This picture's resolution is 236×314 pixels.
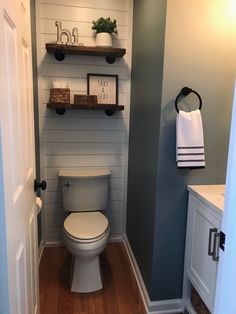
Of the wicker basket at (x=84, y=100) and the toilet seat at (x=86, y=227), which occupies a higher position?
the wicker basket at (x=84, y=100)

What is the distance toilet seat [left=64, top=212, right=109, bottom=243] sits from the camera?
192cm

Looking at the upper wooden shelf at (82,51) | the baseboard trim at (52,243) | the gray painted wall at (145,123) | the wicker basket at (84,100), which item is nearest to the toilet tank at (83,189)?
the gray painted wall at (145,123)

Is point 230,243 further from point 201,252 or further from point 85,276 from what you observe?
point 85,276

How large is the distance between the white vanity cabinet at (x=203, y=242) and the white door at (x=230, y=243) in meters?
0.45

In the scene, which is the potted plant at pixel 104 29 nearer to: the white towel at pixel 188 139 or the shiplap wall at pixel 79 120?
the shiplap wall at pixel 79 120

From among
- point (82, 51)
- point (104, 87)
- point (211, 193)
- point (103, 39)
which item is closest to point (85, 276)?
point (211, 193)

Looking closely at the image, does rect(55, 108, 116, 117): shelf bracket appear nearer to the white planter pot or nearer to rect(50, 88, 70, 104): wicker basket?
rect(50, 88, 70, 104): wicker basket

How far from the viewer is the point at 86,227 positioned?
6.70 ft

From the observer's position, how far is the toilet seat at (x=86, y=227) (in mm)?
1918

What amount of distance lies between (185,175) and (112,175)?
1.00 m

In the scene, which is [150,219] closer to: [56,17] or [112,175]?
[112,175]

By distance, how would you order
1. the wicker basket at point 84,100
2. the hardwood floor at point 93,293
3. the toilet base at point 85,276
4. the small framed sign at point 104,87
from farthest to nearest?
1. the small framed sign at point 104,87
2. the wicker basket at point 84,100
3. the toilet base at point 85,276
4. the hardwood floor at point 93,293

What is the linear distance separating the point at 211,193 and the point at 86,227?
967 mm

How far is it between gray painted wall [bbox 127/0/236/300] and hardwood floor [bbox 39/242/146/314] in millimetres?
227
